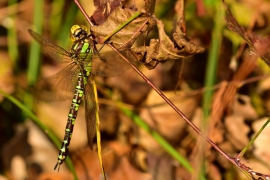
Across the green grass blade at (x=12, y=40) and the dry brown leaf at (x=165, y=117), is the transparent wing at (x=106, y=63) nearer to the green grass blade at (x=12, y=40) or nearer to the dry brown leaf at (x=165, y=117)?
the dry brown leaf at (x=165, y=117)

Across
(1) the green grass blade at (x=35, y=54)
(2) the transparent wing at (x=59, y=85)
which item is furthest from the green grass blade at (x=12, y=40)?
(2) the transparent wing at (x=59, y=85)

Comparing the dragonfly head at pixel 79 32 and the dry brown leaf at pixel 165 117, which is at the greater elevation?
the dragonfly head at pixel 79 32

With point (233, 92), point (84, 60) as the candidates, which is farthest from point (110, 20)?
point (233, 92)

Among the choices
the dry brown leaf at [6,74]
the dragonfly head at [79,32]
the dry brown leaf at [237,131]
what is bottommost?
the dry brown leaf at [237,131]

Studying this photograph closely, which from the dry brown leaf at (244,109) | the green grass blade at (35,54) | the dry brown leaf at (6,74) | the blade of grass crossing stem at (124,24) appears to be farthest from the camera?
the dry brown leaf at (6,74)

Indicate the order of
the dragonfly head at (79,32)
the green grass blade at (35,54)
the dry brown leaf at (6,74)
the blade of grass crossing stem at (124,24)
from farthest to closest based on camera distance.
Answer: the dry brown leaf at (6,74) < the green grass blade at (35,54) < the dragonfly head at (79,32) < the blade of grass crossing stem at (124,24)

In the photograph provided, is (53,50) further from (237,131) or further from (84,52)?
(237,131)

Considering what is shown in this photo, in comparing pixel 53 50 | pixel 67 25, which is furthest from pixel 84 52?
pixel 67 25

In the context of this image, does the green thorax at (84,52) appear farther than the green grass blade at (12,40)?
No
